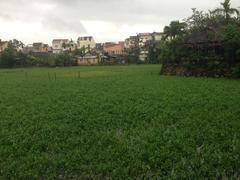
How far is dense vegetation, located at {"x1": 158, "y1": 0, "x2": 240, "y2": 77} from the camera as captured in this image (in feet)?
79.2

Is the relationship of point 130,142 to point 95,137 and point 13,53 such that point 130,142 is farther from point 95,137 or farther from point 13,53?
point 13,53

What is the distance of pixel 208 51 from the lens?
2656 cm

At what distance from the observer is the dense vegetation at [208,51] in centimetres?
2414

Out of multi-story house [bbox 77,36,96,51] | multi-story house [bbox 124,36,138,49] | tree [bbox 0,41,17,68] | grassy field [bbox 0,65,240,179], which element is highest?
multi-story house [bbox 77,36,96,51]

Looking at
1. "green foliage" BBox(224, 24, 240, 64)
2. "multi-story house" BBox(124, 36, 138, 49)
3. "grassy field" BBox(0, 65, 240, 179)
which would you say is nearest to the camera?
"grassy field" BBox(0, 65, 240, 179)

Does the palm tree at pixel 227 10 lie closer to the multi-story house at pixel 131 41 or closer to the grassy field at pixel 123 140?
the grassy field at pixel 123 140

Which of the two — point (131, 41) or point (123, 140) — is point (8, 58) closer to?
point (131, 41)

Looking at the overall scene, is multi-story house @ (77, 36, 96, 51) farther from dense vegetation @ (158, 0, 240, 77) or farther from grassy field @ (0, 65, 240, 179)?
grassy field @ (0, 65, 240, 179)

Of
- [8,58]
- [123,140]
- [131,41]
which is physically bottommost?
[123,140]

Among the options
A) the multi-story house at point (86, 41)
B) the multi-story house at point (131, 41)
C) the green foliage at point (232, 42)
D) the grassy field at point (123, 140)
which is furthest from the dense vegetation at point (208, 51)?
the multi-story house at point (86, 41)

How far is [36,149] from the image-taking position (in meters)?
6.76

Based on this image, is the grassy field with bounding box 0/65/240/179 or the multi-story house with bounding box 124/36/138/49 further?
the multi-story house with bounding box 124/36/138/49

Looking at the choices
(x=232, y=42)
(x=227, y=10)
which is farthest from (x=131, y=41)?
(x=232, y=42)

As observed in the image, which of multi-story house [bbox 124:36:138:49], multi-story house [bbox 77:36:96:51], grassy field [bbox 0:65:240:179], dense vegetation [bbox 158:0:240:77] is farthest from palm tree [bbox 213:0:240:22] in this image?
multi-story house [bbox 77:36:96:51]
